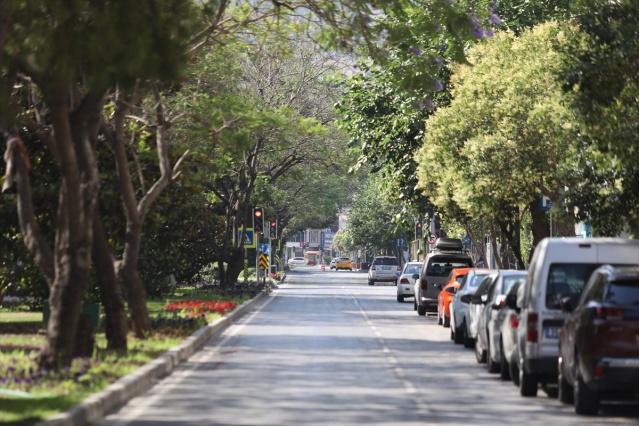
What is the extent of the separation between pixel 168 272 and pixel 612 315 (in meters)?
33.1

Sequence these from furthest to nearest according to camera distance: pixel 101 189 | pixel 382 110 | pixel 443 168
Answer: pixel 382 110 < pixel 443 168 < pixel 101 189

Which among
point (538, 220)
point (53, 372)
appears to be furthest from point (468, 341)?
point (538, 220)

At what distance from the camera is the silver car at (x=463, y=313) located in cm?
2755

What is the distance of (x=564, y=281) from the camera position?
1736 centimetres

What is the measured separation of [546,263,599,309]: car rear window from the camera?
1731cm

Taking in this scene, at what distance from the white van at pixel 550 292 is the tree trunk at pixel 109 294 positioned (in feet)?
25.0

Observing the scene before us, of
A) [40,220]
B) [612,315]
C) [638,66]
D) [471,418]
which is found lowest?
[471,418]

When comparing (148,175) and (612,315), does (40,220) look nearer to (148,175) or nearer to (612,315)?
(148,175)

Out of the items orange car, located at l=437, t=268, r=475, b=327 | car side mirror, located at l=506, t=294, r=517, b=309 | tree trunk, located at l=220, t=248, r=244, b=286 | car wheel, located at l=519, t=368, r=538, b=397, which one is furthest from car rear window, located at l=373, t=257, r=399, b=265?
car wheel, located at l=519, t=368, r=538, b=397

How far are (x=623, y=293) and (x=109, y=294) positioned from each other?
10944 millimetres

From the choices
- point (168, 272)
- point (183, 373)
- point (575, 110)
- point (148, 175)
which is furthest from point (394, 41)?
point (168, 272)

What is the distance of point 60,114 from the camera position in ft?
60.2

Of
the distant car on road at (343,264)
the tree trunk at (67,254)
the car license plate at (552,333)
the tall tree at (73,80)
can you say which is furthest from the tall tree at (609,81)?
the distant car on road at (343,264)

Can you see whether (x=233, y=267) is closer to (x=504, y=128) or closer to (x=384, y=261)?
(x=504, y=128)
